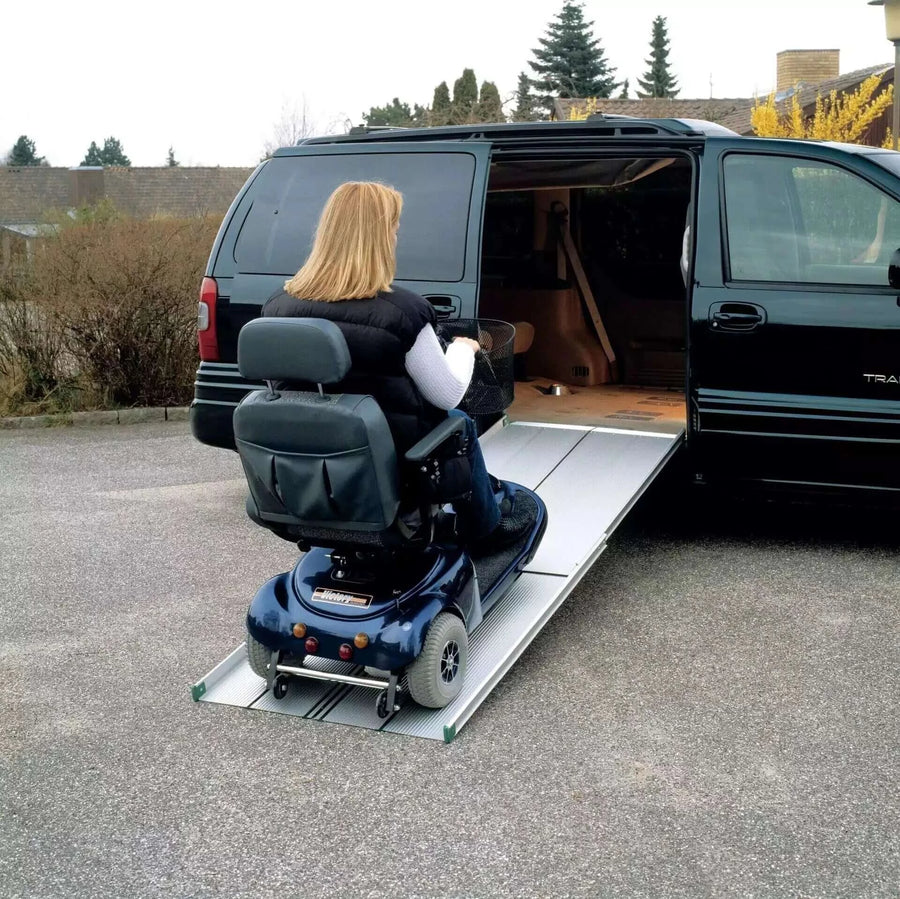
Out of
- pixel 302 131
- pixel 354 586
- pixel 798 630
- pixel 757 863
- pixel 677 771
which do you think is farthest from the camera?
pixel 302 131

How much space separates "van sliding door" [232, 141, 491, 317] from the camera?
18.2 feet

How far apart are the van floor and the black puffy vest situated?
2398 mm

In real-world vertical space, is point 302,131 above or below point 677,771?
above

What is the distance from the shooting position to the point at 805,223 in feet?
17.4

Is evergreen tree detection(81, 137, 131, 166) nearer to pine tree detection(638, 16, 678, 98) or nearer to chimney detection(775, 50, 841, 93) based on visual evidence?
pine tree detection(638, 16, 678, 98)

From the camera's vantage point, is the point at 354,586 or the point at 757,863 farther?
the point at 354,586

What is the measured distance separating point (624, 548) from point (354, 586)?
2.30 metres

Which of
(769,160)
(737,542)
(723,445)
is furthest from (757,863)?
(769,160)

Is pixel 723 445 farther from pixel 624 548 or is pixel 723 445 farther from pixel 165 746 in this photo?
pixel 165 746

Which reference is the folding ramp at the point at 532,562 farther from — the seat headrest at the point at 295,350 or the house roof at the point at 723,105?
the house roof at the point at 723,105

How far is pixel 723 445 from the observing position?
5.32 meters

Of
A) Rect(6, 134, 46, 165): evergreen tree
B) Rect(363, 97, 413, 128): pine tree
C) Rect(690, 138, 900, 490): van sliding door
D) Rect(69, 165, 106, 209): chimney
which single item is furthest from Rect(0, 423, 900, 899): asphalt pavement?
Rect(6, 134, 46, 165): evergreen tree

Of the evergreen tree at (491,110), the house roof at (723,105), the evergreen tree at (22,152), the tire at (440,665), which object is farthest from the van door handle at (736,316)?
the evergreen tree at (22,152)

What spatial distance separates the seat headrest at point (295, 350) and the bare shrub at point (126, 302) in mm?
6759
